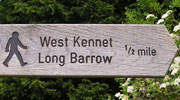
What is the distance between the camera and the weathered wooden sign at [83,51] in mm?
1135

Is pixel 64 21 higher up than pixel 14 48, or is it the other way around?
pixel 14 48

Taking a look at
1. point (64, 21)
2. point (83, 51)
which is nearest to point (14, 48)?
point (83, 51)

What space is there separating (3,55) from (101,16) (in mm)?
4308

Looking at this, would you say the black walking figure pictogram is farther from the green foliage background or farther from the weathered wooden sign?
the green foliage background

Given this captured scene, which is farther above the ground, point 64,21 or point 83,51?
point 83,51

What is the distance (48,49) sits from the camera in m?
1.15

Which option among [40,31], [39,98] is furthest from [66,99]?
[40,31]

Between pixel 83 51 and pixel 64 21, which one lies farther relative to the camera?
pixel 64 21

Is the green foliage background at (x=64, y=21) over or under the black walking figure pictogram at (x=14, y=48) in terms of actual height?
under

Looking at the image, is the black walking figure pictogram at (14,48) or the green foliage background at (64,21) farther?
the green foliage background at (64,21)

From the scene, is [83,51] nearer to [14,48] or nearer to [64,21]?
[14,48]

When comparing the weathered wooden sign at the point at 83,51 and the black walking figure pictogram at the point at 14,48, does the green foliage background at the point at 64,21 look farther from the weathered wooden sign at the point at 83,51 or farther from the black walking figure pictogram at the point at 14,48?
the black walking figure pictogram at the point at 14,48

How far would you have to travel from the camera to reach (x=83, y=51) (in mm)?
1157

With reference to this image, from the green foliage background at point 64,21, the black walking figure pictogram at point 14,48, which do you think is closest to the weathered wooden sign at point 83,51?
the black walking figure pictogram at point 14,48
